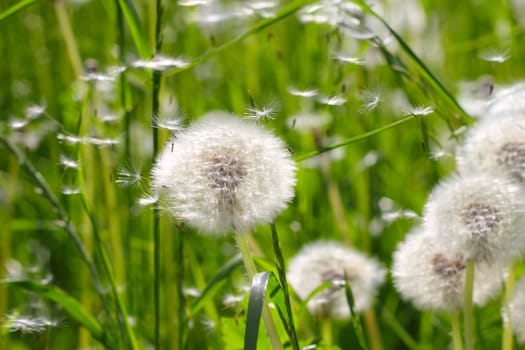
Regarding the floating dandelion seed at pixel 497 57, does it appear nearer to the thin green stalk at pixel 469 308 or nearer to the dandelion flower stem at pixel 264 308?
the thin green stalk at pixel 469 308

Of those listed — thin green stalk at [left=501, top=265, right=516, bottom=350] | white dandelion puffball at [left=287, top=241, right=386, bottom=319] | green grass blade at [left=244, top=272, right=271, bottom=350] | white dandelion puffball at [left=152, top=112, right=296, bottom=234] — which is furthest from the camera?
white dandelion puffball at [left=287, top=241, right=386, bottom=319]

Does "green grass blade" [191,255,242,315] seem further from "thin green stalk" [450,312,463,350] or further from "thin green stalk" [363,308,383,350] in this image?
"thin green stalk" [363,308,383,350]

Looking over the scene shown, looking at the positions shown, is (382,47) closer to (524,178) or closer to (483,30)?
(524,178)

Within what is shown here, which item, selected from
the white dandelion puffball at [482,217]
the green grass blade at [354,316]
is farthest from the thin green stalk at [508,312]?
the green grass blade at [354,316]

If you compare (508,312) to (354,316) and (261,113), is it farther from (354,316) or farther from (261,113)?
(261,113)

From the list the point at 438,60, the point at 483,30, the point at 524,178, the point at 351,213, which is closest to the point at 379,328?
the point at 351,213

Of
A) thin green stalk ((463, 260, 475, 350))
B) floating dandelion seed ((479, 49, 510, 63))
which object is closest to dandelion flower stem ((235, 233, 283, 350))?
thin green stalk ((463, 260, 475, 350))
